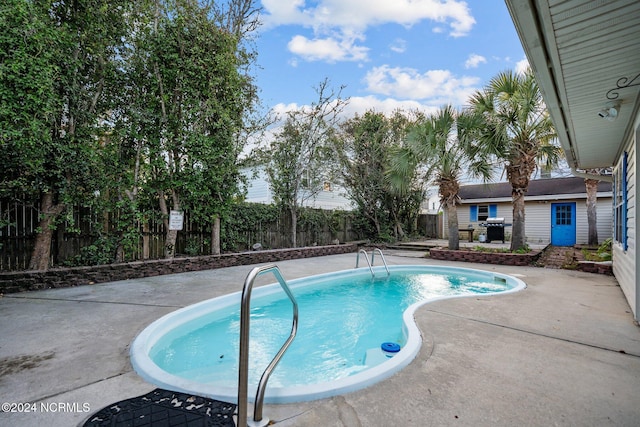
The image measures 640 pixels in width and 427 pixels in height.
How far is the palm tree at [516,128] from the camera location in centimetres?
804

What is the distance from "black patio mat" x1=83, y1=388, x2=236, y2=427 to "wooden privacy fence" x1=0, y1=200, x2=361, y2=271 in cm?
526

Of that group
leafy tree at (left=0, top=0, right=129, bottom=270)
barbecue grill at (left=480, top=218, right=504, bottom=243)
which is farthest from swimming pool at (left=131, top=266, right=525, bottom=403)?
barbecue grill at (left=480, top=218, right=504, bottom=243)

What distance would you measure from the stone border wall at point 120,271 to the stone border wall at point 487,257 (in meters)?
5.13

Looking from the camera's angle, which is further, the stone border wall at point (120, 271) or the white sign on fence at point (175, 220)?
the white sign on fence at point (175, 220)

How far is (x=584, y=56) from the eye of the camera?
2682 millimetres

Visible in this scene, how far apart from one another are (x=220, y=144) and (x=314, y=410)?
284 inches

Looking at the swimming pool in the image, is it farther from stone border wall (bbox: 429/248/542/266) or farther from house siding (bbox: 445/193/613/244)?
house siding (bbox: 445/193/613/244)

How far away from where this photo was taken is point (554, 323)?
365 cm

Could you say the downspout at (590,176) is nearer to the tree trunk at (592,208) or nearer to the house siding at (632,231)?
the house siding at (632,231)

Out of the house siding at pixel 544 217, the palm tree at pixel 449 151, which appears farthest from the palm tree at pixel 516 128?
the house siding at pixel 544 217

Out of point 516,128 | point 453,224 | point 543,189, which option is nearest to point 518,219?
point 453,224

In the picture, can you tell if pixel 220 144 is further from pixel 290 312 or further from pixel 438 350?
pixel 438 350

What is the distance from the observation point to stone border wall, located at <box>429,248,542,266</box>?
849 centimetres

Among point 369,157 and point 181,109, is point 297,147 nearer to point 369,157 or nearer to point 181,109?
point 369,157
